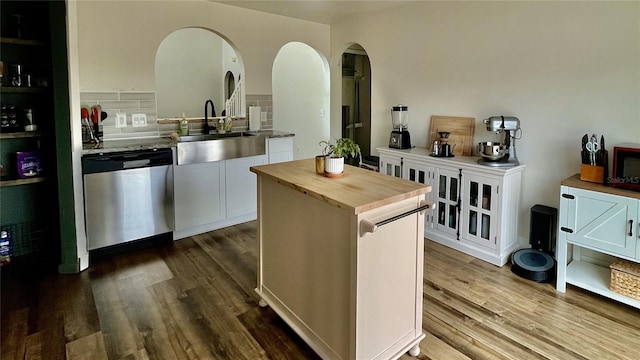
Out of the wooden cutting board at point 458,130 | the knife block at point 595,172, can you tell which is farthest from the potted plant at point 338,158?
the wooden cutting board at point 458,130

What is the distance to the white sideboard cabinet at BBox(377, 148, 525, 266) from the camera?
3.06 meters

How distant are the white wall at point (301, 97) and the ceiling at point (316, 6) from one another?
992mm

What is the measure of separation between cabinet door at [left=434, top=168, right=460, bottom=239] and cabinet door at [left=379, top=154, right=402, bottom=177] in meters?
0.44

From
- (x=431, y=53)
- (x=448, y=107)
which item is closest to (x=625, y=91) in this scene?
(x=448, y=107)

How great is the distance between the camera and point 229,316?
2416mm

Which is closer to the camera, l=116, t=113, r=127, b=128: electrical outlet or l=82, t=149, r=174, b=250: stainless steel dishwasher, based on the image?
l=82, t=149, r=174, b=250: stainless steel dishwasher

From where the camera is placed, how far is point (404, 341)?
202cm

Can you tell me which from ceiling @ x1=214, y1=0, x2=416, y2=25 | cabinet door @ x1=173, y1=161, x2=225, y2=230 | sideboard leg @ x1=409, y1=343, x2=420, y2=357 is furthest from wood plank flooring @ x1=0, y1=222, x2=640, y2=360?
ceiling @ x1=214, y1=0, x2=416, y2=25

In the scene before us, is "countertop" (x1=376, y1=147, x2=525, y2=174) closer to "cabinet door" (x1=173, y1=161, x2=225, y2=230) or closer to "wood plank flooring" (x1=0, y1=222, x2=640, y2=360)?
"wood plank flooring" (x1=0, y1=222, x2=640, y2=360)

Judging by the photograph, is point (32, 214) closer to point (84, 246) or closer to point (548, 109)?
point (84, 246)

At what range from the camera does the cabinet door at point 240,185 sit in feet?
12.8

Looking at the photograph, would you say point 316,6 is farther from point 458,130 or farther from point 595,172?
point 595,172

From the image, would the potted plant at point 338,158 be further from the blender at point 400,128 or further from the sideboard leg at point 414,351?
the blender at point 400,128

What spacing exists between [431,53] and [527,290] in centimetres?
231
